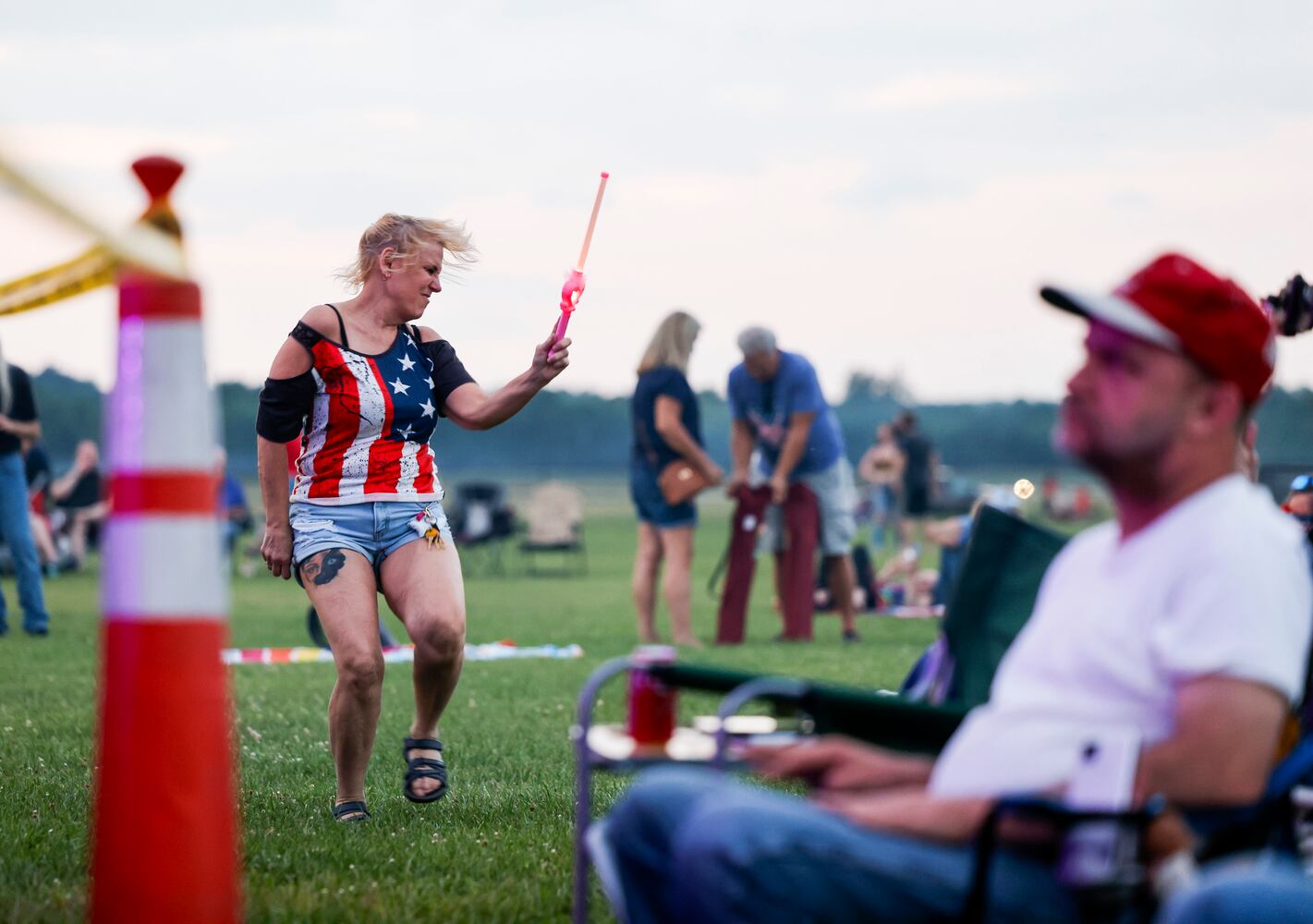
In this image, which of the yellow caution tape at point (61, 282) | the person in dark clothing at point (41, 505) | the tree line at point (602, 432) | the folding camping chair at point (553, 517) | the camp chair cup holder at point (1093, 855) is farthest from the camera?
the tree line at point (602, 432)

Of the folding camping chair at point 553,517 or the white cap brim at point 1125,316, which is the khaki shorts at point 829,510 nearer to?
the white cap brim at point 1125,316

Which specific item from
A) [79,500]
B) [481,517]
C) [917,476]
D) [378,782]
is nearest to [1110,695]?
[378,782]

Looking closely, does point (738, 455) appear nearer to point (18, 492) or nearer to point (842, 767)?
point (18, 492)

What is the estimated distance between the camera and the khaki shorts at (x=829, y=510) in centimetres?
1248

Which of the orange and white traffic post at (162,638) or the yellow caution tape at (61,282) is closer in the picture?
the orange and white traffic post at (162,638)

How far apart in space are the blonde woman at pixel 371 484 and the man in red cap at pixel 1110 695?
2604 mm

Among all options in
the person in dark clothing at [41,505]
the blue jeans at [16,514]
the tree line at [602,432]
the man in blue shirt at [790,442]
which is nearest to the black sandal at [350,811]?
the man in blue shirt at [790,442]

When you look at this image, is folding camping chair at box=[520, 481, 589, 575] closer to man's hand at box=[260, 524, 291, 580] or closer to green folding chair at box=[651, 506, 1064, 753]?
man's hand at box=[260, 524, 291, 580]

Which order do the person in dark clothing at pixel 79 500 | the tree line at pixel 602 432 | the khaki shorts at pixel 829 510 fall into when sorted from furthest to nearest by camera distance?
the tree line at pixel 602 432, the person in dark clothing at pixel 79 500, the khaki shorts at pixel 829 510

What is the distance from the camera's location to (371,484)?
521 cm

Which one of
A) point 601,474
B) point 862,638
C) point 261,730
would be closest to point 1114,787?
point 261,730

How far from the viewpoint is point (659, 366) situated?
11781 millimetres

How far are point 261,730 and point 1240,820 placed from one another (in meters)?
5.70

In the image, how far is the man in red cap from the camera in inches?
87.2
